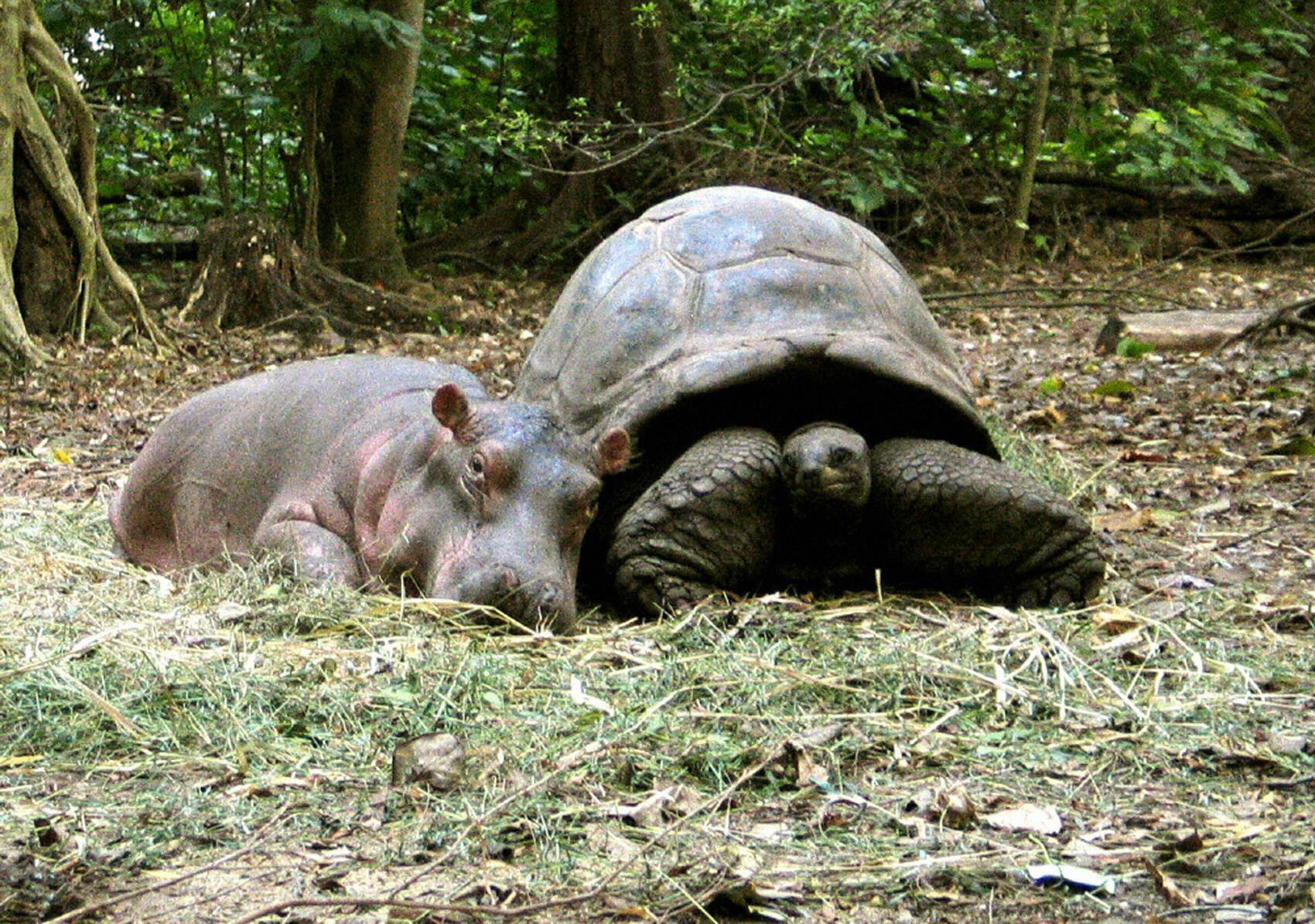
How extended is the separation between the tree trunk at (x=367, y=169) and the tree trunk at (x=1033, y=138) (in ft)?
14.2

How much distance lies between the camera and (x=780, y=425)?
5008 mm

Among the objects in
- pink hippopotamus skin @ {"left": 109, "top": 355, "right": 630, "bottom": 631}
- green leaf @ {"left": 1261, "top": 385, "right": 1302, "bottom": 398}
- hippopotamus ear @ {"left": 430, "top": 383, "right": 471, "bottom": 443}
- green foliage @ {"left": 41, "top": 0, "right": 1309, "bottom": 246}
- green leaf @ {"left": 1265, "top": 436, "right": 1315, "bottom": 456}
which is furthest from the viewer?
green foliage @ {"left": 41, "top": 0, "right": 1309, "bottom": 246}

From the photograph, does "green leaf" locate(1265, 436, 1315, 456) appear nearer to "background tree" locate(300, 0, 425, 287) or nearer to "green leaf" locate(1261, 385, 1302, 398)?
"green leaf" locate(1261, 385, 1302, 398)

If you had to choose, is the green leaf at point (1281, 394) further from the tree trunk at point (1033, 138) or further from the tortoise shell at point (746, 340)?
→ the tree trunk at point (1033, 138)

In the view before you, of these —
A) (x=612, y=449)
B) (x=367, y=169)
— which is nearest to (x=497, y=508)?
(x=612, y=449)

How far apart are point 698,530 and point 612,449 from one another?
0.35 meters

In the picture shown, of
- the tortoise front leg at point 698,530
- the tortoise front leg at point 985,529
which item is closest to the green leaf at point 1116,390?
the tortoise front leg at point 985,529

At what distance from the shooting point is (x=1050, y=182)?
13000 millimetres

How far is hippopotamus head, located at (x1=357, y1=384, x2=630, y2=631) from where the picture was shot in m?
4.07

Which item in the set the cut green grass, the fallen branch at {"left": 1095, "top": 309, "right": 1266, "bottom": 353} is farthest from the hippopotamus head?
the fallen branch at {"left": 1095, "top": 309, "right": 1266, "bottom": 353}

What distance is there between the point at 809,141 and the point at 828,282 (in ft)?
23.8

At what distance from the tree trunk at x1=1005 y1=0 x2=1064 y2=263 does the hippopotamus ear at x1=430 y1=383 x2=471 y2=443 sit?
7.95m

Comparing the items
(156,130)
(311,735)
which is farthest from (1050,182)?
(311,735)

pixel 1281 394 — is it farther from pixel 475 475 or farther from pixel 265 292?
pixel 265 292
